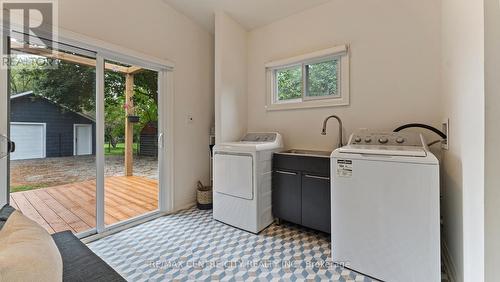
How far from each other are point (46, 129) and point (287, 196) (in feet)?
7.84

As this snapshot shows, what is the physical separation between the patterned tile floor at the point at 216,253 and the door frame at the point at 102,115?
297 mm

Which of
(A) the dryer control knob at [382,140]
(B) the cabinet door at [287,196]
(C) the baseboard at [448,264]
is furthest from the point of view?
(B) the cabinet door at [287,196]

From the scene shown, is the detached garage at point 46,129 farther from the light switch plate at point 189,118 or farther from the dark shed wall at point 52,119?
the light switch plate at point 189,118

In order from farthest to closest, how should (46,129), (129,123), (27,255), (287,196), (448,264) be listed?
(129,123)
(287,196)
(46,129)
(448,264)
(27,255)

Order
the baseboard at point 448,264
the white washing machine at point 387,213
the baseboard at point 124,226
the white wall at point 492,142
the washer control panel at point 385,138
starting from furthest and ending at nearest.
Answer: the baseboard at point 124,226
the washer control panel at point 385,138
the baseboard at point 448,264
the white washing machine at point 387,213
the white wall at point 492,142

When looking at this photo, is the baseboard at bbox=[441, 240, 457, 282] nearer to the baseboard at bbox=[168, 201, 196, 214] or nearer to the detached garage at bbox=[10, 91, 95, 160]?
the baseboard at bbox=[168, 201, 196, 214]

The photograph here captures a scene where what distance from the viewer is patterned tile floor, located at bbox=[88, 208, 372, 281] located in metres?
1.64

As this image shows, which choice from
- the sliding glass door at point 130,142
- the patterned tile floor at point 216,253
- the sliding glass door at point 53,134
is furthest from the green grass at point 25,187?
the patterned tile floor at point 216,253

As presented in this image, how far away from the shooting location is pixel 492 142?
904mm

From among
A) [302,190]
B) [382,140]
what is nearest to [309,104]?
[382,140]

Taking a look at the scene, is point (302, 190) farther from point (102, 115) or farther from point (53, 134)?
point (53, 134)

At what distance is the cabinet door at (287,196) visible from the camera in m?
2.30

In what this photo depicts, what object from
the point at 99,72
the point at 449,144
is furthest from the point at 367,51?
the point at 99,72

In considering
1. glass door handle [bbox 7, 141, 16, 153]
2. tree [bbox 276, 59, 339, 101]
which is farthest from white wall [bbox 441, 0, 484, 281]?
glass door handle [bbox 7, 141, 16, 153]
